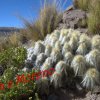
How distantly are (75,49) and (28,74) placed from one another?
4.62 ft

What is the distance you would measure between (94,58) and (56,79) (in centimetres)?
87

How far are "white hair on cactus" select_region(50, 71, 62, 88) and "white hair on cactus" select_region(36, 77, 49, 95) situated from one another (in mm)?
132

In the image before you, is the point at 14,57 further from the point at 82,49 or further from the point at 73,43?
the point at 82,49

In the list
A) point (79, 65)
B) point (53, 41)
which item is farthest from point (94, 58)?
point (53, 41)

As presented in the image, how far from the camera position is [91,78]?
5422 mm

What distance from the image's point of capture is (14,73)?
6.05 metres

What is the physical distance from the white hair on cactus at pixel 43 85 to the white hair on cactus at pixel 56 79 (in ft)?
0.43

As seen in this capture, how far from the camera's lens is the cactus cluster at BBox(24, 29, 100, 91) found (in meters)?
5.71

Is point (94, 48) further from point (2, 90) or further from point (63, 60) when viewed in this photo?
point (2, 90)

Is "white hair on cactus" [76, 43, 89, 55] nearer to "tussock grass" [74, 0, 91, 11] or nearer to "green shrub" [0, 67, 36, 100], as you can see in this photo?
"green shrub" [0, 67, 36, 100]

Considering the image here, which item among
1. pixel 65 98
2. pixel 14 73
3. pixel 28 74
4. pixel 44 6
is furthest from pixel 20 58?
pixel 44 6

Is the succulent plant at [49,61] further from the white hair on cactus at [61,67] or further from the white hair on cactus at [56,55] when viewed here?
the white hair on cactus at [61,67]

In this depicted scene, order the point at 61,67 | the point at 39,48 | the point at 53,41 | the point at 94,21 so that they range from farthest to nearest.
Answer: the point at 94,21, the point at 53,41, the point at 39,48, the point at 61,67

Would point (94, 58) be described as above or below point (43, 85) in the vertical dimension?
above
